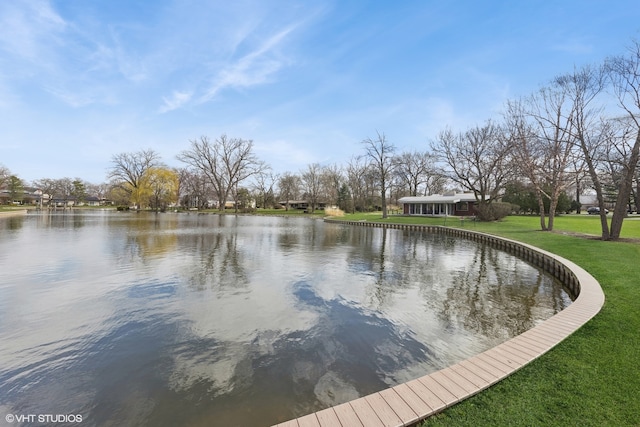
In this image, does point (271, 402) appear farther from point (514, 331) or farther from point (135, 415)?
point (514, 331)

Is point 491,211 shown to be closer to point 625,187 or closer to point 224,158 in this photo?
point 625,187

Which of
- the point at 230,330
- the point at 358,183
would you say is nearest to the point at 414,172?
the point at 358,183

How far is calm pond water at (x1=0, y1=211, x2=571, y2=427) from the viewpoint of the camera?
3539mm

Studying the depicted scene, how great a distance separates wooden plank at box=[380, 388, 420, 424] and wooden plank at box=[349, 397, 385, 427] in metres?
0.21

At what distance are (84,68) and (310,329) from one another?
805 inches

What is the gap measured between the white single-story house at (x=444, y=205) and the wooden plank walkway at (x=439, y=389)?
37971mm

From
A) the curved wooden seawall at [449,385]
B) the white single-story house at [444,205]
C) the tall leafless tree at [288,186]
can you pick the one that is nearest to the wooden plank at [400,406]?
the curved wooden seawall at [449,385]

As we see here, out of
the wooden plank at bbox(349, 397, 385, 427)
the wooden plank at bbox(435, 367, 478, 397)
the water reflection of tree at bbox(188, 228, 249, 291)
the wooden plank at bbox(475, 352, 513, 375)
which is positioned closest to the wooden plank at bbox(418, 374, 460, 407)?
the wooden plank at bbox(435, 367, 478, 397)

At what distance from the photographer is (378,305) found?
694cm

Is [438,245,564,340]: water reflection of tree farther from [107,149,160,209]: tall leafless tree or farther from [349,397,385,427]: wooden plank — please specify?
[107,149,160,209]: tall leafless tree

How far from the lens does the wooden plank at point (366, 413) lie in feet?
8.47

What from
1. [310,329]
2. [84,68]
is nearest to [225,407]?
[310,329]

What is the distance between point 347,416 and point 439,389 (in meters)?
1.06

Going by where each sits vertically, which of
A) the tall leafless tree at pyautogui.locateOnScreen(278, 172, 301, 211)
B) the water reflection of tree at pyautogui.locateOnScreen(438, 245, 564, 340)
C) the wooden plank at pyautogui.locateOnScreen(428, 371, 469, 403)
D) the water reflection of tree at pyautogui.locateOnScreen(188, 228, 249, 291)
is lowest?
the water reflection of tree at pyautogui.locateOnScreen(438, 245, 564, 340)
